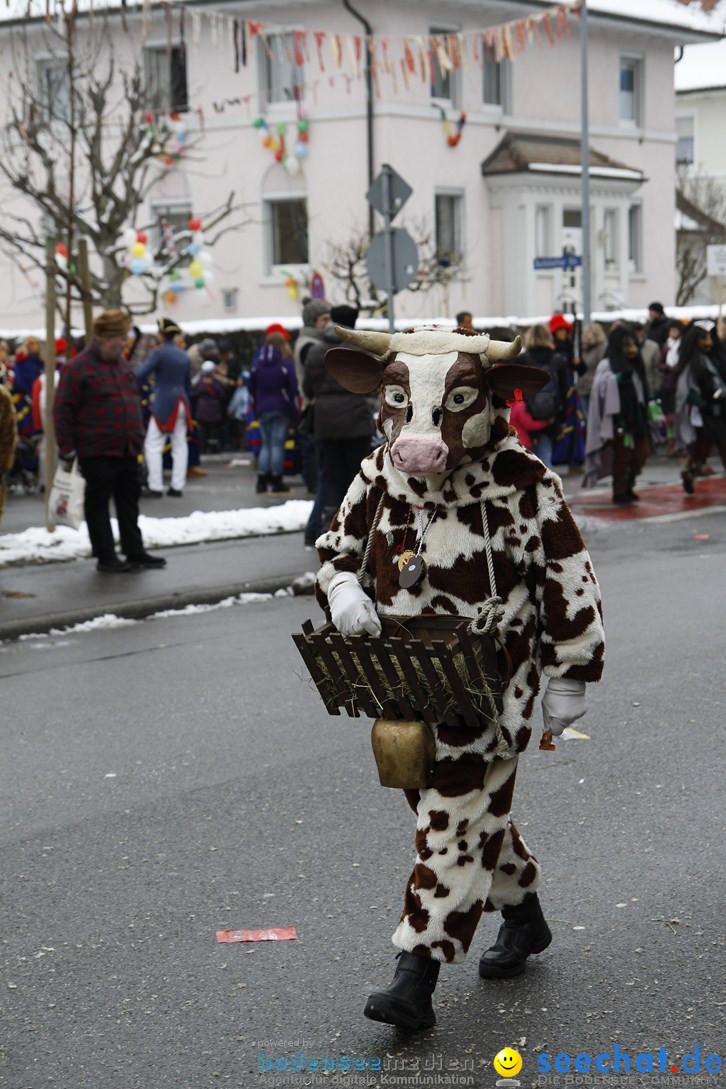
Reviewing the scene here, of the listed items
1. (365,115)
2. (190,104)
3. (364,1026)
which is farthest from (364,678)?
(190,104)

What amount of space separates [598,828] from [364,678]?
6.41 ft

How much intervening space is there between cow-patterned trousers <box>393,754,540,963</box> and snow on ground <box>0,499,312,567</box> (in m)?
9.06

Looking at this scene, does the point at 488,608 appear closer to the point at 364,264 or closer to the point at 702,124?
the point at 364,264

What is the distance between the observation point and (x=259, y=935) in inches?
182

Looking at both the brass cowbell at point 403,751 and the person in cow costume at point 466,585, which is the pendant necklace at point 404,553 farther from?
the brass cowbell at point 403,751

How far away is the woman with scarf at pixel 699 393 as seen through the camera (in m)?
16.9

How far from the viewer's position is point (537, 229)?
34.7 m

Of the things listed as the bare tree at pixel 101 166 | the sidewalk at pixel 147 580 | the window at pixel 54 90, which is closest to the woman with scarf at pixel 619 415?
the sidewalk at pixel 147 580

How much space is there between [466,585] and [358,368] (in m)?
0.66

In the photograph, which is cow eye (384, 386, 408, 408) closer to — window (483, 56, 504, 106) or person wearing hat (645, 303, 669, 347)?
person wearing hat (645, 303, 669, 347)

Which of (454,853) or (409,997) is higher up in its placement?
(454,853)

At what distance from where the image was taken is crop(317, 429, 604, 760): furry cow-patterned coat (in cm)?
395

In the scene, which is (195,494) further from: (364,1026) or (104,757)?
(364,1026)

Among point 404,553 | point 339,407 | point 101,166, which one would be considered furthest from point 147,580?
point 101,166
